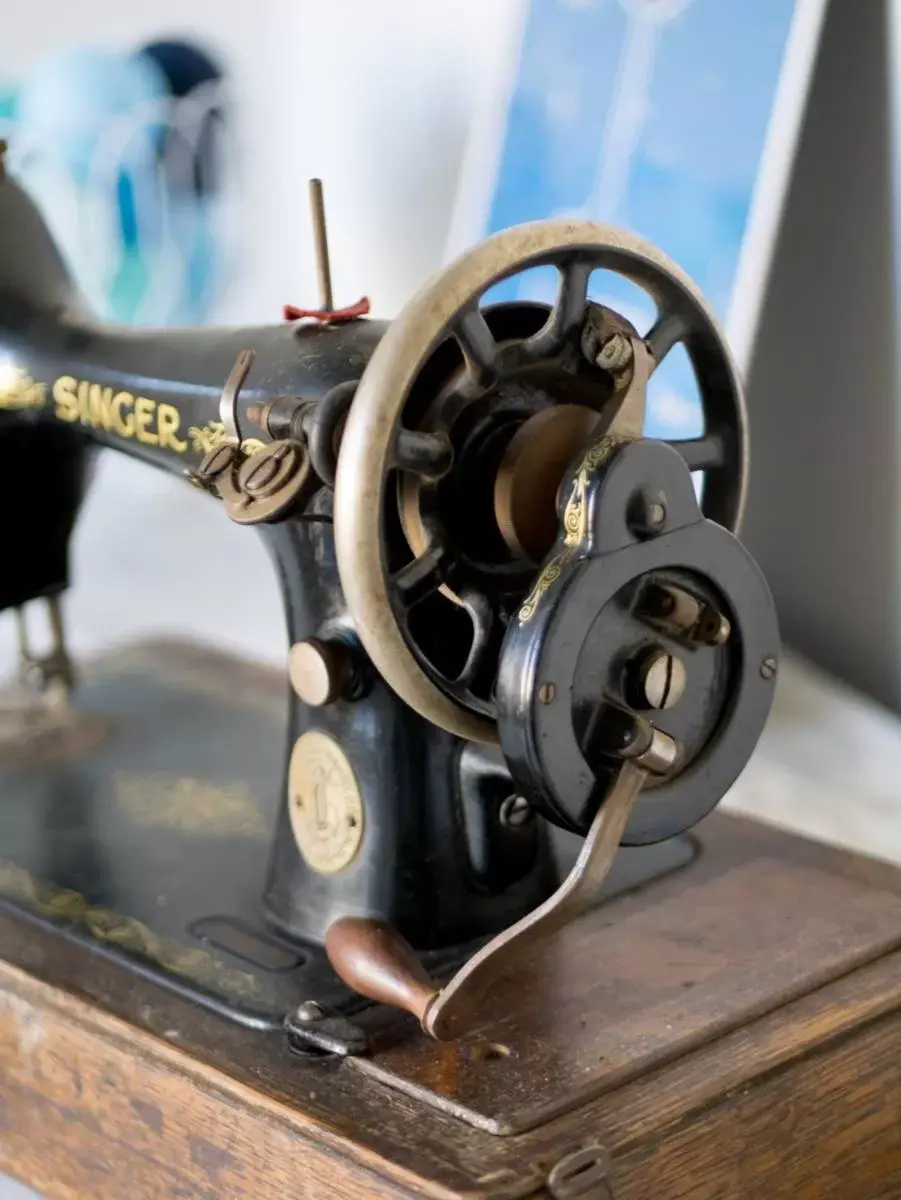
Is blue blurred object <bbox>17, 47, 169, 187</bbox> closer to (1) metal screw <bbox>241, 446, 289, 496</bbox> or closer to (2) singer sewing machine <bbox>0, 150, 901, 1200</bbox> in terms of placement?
(2) singer sewing machine <bbox>0, 150, 901, 1200</bbox>

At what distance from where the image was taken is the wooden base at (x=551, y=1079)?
3.03 feet

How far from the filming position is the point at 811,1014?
1039mm

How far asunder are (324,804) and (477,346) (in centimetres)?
35

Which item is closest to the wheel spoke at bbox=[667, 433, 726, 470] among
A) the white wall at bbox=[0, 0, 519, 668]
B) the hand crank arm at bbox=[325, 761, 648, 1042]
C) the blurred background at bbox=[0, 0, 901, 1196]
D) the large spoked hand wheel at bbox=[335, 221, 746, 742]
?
the large spoked hand wheel at bbox=[335, 221, 746, 742]

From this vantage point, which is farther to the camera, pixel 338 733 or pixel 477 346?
pixel 338 733

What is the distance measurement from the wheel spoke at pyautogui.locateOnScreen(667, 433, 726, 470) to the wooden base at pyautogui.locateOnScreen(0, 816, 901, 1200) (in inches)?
12.3

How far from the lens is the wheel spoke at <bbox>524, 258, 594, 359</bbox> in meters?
0.97

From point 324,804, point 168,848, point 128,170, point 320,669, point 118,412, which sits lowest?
point 168,848

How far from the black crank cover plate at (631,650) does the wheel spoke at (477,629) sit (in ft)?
0.24

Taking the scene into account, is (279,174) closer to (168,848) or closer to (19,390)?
(19,390)

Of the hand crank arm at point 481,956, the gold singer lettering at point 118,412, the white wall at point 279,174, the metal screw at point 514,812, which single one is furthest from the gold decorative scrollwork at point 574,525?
the white wall at point 279,174

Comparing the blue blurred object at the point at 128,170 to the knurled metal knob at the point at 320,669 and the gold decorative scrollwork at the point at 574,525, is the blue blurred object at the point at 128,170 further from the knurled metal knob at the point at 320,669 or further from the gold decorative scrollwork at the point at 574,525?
the gold decorative scrollwork at the point at 574,525

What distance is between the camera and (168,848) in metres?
1.28

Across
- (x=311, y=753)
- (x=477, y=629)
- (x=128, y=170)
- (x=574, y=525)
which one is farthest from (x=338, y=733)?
(x=128, y=170)
